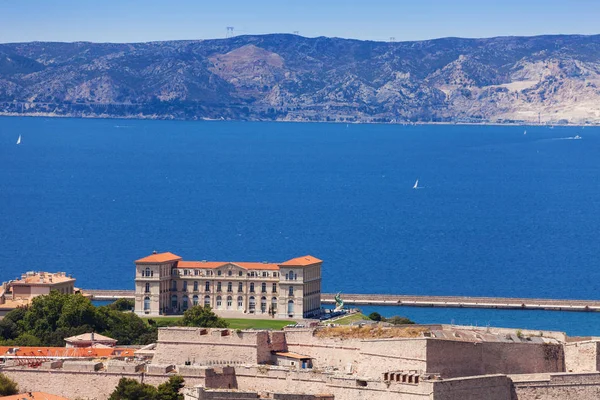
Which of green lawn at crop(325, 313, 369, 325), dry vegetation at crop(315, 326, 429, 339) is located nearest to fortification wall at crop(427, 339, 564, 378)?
dry vegetation at crop(315, 326, 429, 339)

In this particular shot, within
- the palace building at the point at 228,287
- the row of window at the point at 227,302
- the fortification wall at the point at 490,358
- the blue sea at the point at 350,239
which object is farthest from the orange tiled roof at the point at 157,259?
the fortification wall at the point at 490,358

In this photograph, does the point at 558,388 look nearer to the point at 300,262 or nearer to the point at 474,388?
the point at 474,388

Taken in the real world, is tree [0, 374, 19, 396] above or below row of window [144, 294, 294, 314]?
above

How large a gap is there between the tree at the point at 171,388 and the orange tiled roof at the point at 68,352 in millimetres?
6492

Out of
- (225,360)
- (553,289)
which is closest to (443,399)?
(225,360)

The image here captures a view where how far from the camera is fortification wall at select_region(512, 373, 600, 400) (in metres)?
47.3

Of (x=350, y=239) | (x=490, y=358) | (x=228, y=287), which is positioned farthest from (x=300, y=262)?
(x=350, y=239)

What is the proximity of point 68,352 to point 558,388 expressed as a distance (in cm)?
1766

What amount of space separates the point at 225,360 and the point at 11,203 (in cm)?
12698

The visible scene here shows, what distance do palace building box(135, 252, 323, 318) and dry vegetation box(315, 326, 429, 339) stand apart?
34750 mm

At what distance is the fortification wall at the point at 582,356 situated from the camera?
161 ft

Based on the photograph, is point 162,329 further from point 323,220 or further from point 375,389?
point 323,220

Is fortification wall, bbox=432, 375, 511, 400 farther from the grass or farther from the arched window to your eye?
the arched window

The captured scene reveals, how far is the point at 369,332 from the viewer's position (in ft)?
168
